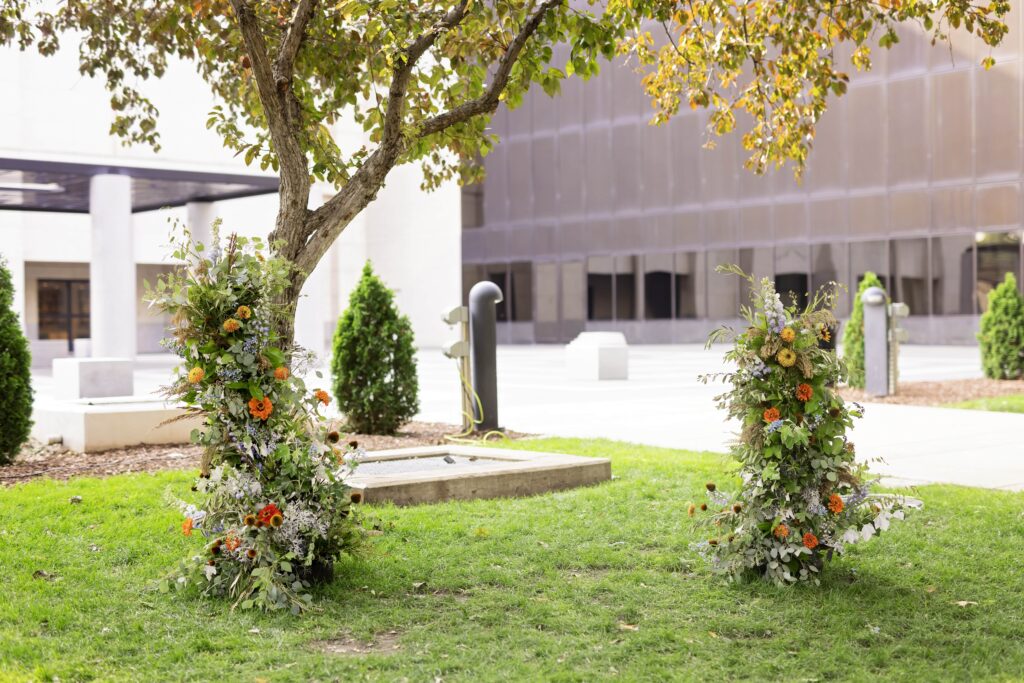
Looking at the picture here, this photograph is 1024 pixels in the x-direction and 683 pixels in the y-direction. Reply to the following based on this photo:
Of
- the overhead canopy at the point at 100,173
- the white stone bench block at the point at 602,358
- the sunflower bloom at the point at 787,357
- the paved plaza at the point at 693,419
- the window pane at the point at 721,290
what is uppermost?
the overhead canopy at the point at 100,173

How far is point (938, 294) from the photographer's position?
34219 millimetres

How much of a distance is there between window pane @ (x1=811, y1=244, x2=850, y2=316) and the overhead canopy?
18.6m

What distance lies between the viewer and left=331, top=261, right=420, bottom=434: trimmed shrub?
11648 mm

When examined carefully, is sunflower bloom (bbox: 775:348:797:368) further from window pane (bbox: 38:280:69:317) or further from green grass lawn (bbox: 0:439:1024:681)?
window pane (bbox: 38:280:69:317)

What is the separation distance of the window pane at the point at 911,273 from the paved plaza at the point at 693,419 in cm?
947

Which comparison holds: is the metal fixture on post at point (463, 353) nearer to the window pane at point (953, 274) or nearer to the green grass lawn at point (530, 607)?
the green grass lawn at point (530, 607)

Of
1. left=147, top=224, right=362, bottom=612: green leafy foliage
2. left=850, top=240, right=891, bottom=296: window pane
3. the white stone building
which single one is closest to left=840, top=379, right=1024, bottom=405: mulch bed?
left=147, top=224, right=362, bottom=612: green leafy foliage

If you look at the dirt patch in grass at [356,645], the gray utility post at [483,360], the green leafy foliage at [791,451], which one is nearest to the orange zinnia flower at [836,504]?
the green leafy foliage at [791,451]

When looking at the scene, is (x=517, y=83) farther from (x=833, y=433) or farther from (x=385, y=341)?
(x=385, y=341)

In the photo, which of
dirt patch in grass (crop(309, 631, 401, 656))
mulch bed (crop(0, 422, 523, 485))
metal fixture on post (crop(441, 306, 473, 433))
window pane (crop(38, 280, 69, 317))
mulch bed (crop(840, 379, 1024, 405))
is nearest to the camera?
dirt patch in grass (crop(309, 631, 401, 656))

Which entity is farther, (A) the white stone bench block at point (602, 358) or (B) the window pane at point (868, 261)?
(B) the window pane at point (868, 261)

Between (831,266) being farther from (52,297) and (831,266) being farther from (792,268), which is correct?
(52,297)

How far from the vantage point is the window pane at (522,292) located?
149ft

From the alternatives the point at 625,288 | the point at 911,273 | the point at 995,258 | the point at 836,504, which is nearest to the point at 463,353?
the point at 836,504
